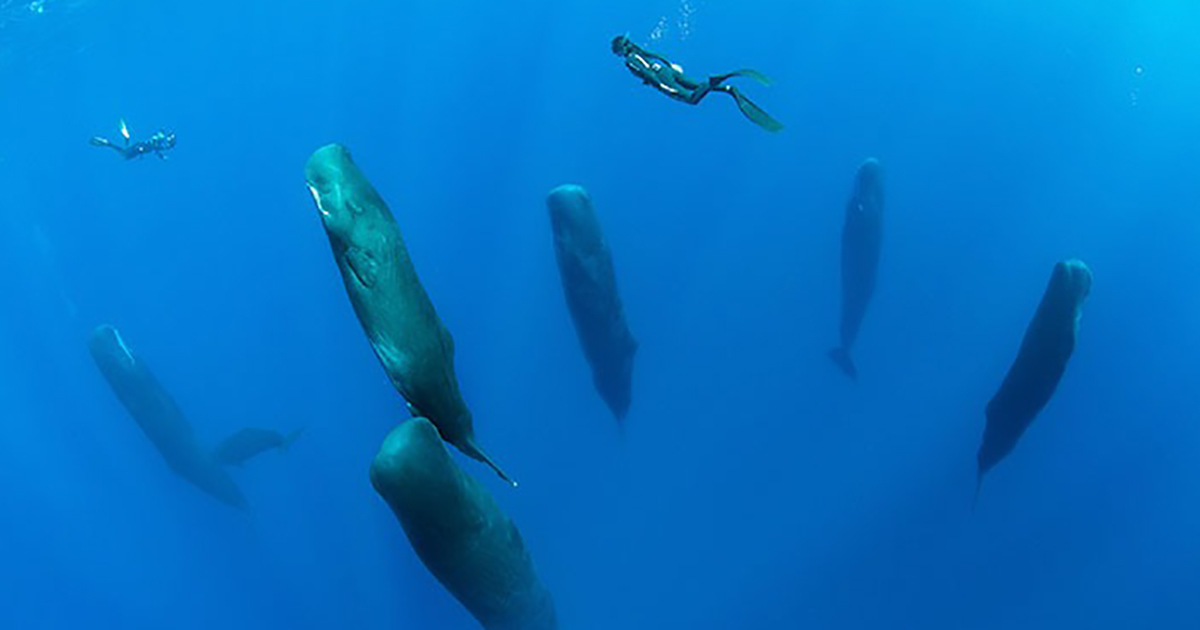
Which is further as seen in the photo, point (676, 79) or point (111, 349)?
point (111, 349)

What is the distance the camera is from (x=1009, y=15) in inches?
1208

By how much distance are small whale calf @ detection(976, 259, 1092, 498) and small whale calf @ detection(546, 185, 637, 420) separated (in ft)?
10.3

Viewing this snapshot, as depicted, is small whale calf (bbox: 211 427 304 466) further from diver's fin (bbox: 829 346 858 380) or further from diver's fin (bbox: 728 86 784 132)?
diver's fin (bbox: 728 86 784 132)

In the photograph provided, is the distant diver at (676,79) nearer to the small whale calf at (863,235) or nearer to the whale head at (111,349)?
the small whale calf at (863,235)

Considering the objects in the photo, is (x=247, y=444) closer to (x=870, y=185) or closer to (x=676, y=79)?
(x=870, y=185)

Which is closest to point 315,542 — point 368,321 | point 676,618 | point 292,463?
point 292,463

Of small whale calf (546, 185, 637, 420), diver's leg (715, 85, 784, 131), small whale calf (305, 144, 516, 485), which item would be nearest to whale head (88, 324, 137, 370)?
small whale calf (546, 185, 637, 420)

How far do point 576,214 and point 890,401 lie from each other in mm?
5851

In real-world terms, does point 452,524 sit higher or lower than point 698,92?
lower

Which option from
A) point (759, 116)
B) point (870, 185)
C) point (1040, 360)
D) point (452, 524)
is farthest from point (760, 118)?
point (870, 185)

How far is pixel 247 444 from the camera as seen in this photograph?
1082cm

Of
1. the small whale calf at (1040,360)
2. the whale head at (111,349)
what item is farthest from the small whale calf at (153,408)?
the small whale calf at (1040,360)

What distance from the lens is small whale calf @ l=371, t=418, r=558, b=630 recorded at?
3227mm

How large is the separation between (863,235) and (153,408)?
27.9 ft
